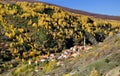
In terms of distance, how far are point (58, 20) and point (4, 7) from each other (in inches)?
372

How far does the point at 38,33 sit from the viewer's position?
62281mm

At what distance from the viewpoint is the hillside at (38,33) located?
56.8m

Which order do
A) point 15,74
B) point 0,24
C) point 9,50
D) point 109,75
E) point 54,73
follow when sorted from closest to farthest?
point 109,75
point 54,73
point 15,74
point 9,50
point 0,24

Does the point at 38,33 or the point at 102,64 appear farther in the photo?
the point at 38,33

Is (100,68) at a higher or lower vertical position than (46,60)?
higher

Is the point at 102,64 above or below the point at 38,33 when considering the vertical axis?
above

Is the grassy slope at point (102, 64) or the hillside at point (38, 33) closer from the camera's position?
the grassy slope at point (102, 64)

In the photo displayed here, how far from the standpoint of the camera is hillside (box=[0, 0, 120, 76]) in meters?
56.8

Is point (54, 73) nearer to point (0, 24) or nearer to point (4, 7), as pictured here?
point (0, 24)

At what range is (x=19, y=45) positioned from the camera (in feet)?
195

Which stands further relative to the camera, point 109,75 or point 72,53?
point 72,53

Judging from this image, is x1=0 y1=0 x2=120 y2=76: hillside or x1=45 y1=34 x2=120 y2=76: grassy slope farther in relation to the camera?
x1=0 y1=0 x2=120 y2=76: hillside

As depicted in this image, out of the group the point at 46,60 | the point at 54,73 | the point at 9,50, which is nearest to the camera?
the point at 54,73

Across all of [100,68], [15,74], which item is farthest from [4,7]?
[100,68]
